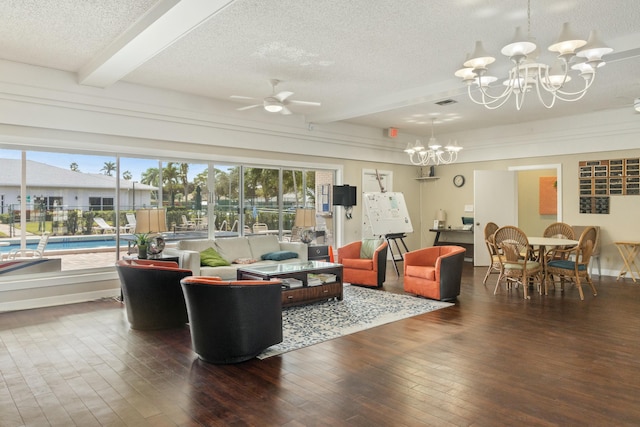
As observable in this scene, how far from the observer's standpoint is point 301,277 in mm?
5680

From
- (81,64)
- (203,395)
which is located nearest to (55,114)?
(81,64)

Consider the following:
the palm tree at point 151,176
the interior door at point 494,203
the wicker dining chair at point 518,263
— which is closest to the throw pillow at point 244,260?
the palm tree at point 151,176

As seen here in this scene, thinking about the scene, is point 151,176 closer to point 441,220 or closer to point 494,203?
point 441,220

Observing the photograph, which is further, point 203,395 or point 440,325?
point 440,325

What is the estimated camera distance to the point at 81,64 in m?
5.58

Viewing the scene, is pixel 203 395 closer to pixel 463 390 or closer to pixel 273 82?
pixel 463 390

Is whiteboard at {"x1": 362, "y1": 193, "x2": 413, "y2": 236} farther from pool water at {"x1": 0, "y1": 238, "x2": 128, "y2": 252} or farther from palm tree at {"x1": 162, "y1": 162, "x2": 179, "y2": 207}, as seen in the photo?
pool water at {"x1": 0, "y1": 238, "x2": 128, "y2": 252}

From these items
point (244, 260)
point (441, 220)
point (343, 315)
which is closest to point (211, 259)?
point (244, 260)

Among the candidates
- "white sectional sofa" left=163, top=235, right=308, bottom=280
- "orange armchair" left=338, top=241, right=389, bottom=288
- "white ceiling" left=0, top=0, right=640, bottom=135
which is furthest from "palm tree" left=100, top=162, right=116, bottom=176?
"orange armchair" left=338, top=241, right=389, bottom=288

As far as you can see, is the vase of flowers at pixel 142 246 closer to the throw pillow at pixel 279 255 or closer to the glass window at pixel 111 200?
the glass window at pixel 111 200

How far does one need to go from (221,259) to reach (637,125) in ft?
24.8

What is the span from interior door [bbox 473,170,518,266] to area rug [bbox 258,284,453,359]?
393 cm

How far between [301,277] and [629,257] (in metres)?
6.08

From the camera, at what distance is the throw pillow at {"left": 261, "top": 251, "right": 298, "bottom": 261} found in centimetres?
702
